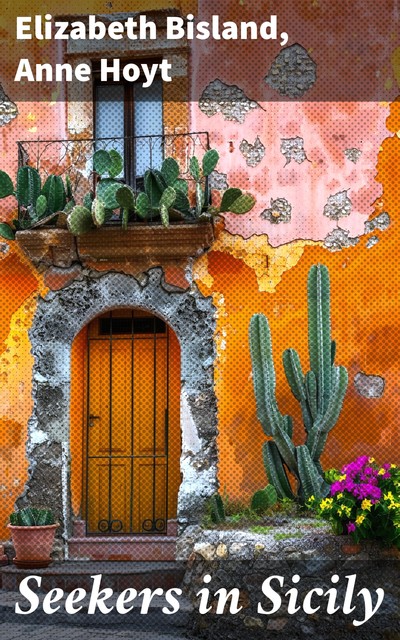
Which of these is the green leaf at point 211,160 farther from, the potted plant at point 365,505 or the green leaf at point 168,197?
the potted plant at point 365,505

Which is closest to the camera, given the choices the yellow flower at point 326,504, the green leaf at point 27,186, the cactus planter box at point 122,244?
the yellow flower at point 326,504

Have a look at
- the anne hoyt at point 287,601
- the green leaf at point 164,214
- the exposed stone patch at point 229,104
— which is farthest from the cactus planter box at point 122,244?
the anne hoyt at point 287,601

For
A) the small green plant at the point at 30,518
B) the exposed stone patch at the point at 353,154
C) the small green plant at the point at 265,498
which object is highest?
the exposed stone patch at the point at 353,154

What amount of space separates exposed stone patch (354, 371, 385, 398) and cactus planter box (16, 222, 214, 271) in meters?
1.89

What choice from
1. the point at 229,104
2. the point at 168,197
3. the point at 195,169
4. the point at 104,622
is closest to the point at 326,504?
the point at 104,622

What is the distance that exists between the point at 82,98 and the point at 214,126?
1.35m

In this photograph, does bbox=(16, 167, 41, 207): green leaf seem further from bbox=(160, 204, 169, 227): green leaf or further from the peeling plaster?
the peeling plaster

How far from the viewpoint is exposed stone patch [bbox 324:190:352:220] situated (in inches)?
359

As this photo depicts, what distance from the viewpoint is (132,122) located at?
9555mm

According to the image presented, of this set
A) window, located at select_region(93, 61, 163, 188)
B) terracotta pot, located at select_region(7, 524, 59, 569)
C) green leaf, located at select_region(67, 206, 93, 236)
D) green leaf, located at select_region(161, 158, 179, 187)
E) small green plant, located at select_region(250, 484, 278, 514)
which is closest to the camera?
small green plant, located at select_region(250, 484, 278, 514)

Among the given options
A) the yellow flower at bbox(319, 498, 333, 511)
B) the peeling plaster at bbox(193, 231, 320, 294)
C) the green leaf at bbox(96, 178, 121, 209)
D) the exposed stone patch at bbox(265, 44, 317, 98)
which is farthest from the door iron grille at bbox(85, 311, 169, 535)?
the yellow flower at bbox(319, 498, 333, 511)

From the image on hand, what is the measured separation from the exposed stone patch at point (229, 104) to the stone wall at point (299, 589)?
13.7ft

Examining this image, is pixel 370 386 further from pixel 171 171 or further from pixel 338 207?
pixel 171 171

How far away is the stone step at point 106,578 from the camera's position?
320 inches
